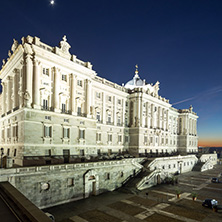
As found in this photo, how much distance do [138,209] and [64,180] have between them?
1302 cm

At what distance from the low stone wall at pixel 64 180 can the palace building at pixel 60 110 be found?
19.9ft

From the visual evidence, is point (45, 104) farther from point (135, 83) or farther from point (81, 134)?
point (135, 83)

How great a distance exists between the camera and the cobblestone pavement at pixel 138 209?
26.7 metres

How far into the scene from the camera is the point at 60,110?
40969 millimetres

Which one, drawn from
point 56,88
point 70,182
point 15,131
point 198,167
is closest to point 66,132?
point 56,88

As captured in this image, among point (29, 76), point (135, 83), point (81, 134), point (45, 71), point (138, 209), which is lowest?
point (138, 209)

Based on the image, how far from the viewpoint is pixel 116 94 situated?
2405 inches

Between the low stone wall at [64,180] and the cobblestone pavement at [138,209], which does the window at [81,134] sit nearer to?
the low stone wall at [64,180]

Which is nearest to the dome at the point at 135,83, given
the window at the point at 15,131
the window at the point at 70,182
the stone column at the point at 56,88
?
the stone column at the point at 56,88

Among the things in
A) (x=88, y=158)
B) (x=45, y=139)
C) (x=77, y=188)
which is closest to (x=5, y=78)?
(x=45, y=139)

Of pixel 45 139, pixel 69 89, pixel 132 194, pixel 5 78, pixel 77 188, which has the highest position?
pixel 5 78

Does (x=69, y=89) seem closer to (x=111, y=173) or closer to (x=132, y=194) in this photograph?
(x=111, y=173)

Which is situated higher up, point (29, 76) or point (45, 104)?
point (29, 76)

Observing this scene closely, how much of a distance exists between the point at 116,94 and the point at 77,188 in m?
34.7
